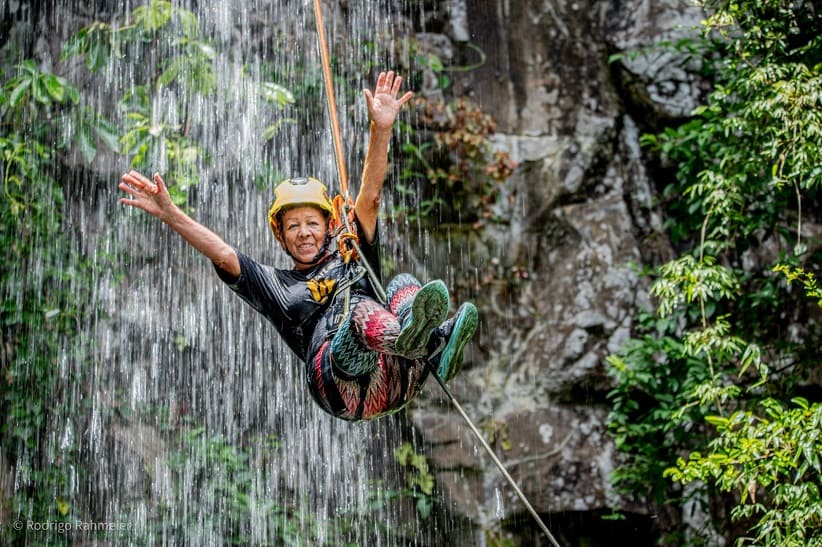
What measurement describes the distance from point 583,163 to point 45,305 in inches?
140

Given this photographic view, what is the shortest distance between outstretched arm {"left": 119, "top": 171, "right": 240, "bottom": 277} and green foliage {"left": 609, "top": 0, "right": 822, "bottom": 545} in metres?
2.24

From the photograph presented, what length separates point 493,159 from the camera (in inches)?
239

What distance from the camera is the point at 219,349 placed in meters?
5.84

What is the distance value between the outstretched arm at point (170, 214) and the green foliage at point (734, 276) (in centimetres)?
224

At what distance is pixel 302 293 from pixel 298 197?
33cm

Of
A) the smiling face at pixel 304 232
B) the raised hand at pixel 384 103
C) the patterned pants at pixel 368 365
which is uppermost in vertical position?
the raised hand at pixel 384 103

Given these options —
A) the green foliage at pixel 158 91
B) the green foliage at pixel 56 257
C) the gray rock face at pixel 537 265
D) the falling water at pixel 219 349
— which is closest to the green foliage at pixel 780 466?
the gray rock face at pixel 537 265

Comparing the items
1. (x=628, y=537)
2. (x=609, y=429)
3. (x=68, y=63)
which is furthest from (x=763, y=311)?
(x=68, y=63)

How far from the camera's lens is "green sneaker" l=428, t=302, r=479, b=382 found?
107 inches

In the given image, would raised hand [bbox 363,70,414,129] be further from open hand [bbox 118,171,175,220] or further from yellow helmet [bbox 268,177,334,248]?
open hand [bbox 118,171,175,220]

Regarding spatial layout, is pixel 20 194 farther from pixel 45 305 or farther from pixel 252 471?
pixel 252 471

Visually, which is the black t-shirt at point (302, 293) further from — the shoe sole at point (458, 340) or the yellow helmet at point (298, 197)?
the shoe sole at point (458, 340)

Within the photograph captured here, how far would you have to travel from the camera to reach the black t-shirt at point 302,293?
308cm

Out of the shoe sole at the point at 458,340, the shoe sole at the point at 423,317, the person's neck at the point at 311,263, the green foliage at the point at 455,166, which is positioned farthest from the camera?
the green foliage at the point at 455,166
